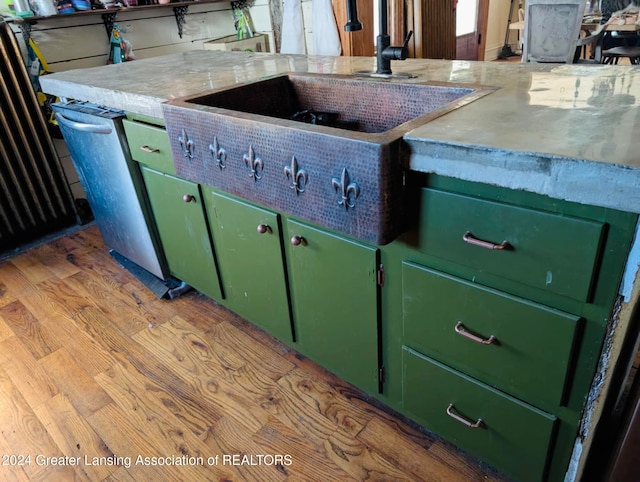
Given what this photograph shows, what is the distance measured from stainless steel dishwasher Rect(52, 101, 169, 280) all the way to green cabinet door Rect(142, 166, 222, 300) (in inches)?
2.4

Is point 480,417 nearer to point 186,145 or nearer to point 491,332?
point 491,332

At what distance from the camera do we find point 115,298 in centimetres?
214

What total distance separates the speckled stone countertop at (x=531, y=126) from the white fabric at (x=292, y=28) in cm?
141

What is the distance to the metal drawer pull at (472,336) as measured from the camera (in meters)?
0.99

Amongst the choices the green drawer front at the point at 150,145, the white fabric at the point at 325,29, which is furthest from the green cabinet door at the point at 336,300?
the white fabric at the point at 325,29

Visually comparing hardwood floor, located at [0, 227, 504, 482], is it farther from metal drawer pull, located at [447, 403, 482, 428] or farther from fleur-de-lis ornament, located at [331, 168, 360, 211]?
fleur-de-lis ornament, located at [331, 168, 360, 211]

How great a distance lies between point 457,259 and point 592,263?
0.26 metres

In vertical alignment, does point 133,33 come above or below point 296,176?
above

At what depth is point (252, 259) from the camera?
152 centimetres

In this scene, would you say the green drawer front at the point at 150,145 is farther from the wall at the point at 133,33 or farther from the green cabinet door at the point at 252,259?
the wall at the point at 133,33

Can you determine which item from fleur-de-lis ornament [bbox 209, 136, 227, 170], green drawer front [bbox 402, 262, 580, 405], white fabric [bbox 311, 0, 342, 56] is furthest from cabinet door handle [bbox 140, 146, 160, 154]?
white fabric [bbox 311, 0, 342, 56]

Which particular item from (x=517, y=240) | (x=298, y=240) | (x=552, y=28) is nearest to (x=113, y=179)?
(x=298, y=240)

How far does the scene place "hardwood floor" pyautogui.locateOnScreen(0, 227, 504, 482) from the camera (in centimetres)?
133

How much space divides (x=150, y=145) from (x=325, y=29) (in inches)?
63.2
